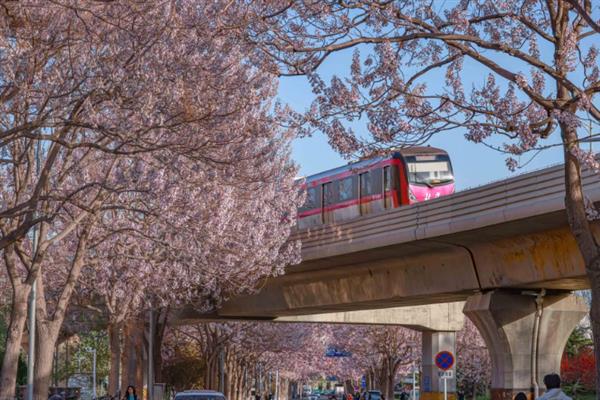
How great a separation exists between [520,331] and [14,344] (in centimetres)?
1317

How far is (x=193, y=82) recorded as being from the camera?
17562 mm

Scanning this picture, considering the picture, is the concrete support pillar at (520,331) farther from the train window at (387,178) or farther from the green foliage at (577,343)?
the green foliage at (577,343)

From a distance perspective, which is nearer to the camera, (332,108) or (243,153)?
(332,108)

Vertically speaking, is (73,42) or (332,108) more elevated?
(73,42)

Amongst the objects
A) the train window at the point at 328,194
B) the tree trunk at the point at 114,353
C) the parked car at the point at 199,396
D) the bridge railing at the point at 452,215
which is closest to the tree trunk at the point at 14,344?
the parked car at the point at 199,396

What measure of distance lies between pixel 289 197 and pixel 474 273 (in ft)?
24.5

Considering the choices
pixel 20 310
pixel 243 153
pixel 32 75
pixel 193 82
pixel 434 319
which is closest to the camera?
pixel 32 75

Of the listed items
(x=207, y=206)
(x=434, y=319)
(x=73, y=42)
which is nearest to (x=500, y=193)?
(x=207, y=206)

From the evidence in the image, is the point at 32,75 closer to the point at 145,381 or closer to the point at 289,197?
the point at 289,197

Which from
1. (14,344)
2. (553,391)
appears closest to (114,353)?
(14,344)

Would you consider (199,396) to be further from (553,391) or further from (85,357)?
(85,357)

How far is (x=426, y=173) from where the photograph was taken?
3734 centimetres

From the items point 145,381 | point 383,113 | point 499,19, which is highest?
point 499,19

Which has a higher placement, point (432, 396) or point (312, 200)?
point (312, 200)
